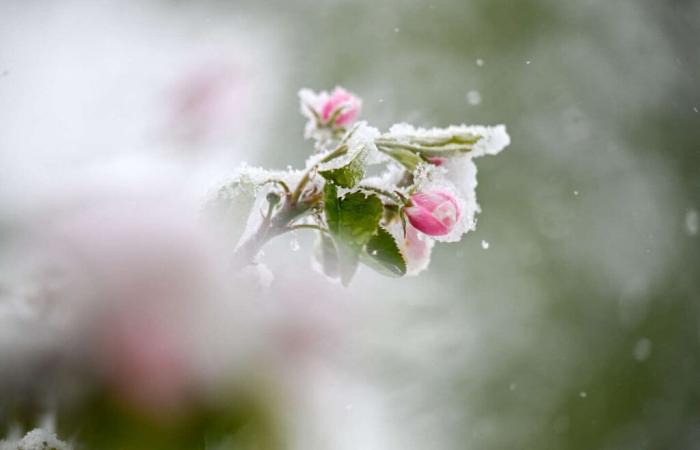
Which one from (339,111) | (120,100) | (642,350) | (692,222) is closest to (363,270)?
(120,100)

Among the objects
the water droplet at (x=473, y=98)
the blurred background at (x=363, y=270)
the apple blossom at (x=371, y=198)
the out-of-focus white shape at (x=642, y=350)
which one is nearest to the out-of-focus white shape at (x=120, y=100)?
the blurred background at (x=363, y=270)

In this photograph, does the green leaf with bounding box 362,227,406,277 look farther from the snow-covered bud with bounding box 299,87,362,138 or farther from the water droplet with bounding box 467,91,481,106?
the water droplet with bounding box 467,91,481,106

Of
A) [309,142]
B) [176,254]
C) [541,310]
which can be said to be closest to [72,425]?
[176,254]

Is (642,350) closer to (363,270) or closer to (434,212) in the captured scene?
(363,270)

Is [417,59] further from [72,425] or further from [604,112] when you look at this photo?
[72,425]

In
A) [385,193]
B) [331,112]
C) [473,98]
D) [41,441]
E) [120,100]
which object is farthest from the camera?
[473,98]

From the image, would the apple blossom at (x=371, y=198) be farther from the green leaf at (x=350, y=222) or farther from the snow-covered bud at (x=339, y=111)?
the snow-covered bud at (x=339, y=111)
